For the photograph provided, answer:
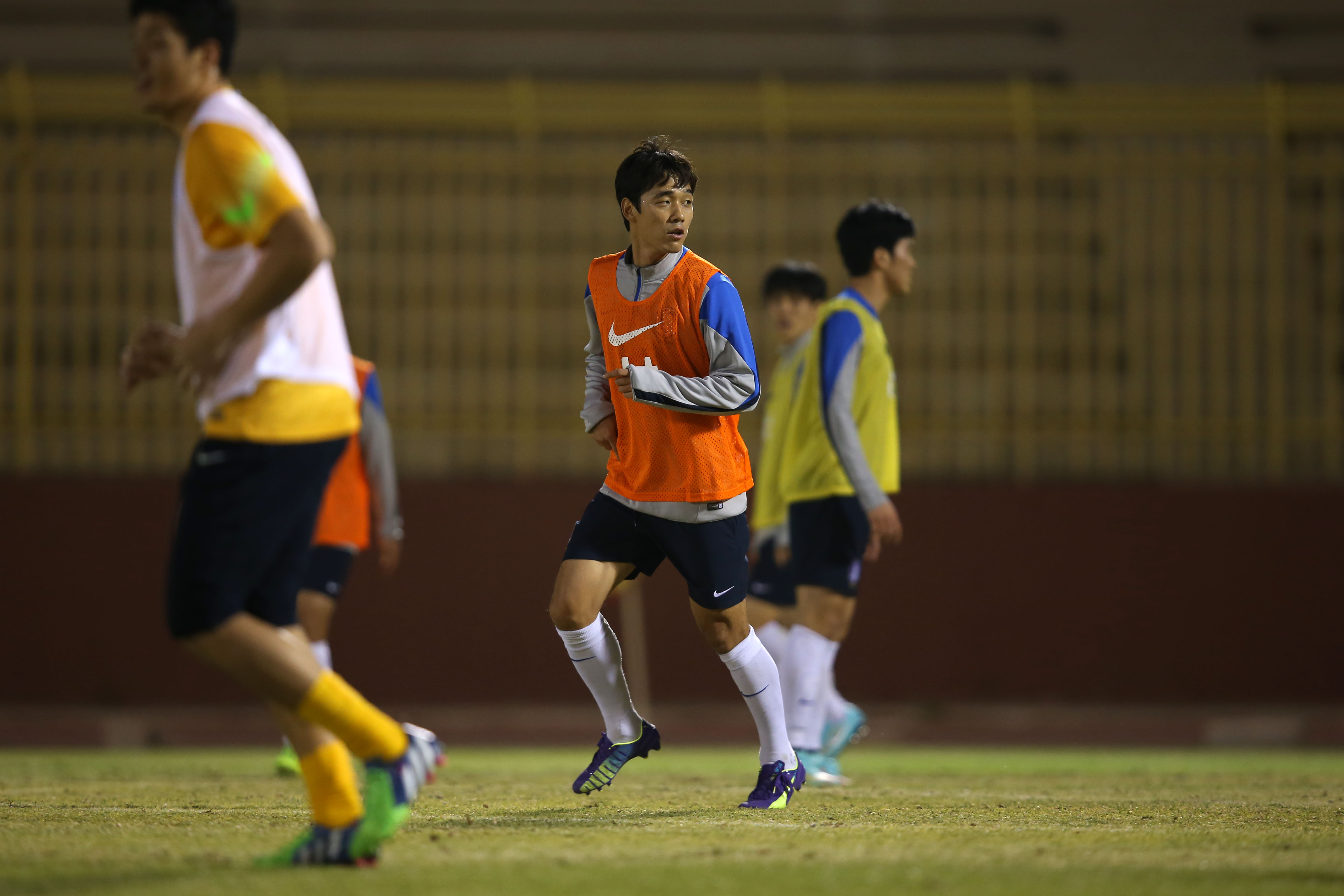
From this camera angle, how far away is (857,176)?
1302 centimetres

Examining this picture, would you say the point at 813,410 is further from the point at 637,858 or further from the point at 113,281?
the point at 113,281

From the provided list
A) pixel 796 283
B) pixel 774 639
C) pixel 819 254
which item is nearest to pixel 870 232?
pixel 796 283

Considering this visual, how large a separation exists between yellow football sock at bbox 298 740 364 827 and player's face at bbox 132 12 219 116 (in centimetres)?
158

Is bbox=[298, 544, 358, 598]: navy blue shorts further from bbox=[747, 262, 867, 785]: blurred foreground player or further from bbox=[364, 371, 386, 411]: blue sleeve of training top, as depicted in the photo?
bbox=[747, 262, 867, 785]: blurred foreground player

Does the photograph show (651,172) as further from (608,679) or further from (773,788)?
(773,788)

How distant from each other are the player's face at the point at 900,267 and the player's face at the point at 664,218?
1.96 metres

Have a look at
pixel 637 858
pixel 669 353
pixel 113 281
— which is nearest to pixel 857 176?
pixel 113 281

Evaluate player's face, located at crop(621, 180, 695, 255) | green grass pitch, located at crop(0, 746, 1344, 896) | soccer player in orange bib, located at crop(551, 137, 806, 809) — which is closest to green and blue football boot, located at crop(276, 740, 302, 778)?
green grass pitch, located at crop(0, 746, 1344, 896)

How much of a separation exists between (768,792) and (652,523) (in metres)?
0.98

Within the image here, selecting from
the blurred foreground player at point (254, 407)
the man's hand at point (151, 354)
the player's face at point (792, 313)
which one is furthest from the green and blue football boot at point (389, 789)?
the player's face at point (792, 313)

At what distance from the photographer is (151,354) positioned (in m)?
3.35

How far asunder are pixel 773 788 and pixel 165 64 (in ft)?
9.59

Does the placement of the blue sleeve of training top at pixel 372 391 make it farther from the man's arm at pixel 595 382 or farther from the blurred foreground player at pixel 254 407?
the blurred foreground player at pixel 254 407

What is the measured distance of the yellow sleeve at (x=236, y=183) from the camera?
132 inches
